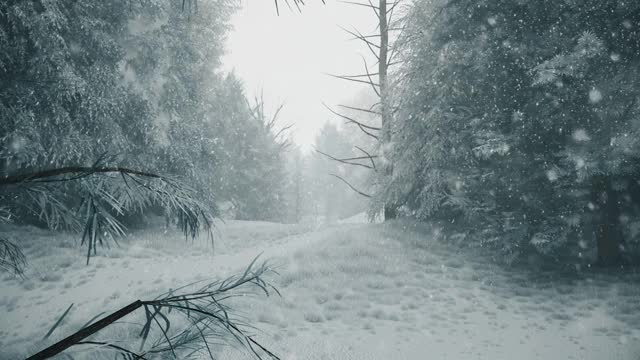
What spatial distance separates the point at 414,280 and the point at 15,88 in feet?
29.6

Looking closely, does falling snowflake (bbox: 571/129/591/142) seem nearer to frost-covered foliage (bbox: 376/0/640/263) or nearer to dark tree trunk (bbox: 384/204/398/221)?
frost-covered foliage (bbox: 376/0/640/263)

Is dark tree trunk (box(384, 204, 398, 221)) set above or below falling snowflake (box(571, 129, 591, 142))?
below

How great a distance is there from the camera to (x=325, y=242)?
33.6ft

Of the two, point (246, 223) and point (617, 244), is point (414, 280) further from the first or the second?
point (246, 223)

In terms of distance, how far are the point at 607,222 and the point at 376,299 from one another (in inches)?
188

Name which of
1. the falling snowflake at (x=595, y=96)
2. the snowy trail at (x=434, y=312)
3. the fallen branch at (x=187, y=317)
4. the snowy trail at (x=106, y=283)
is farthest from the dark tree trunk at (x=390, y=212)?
the fallen branch at (x=187, y=317)

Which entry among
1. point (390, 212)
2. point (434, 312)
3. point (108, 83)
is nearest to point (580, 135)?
point (434, 312)

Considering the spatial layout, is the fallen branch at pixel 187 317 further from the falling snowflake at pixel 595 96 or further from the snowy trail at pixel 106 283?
the falling snowflake at pixel 595 96

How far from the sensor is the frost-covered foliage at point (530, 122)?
273 inches

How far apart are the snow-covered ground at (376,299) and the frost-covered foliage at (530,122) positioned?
102 centimetres

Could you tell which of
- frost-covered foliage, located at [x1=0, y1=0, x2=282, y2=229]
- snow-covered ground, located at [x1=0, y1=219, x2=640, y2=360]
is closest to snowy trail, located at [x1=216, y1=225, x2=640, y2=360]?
snow-covered ground, located at [x1=0, y1=219, x2=640, y2=360]

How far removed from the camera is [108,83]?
1034 centimetres

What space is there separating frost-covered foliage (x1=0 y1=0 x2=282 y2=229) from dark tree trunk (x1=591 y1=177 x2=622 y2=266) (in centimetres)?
707

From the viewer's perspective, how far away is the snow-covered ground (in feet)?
17.0
